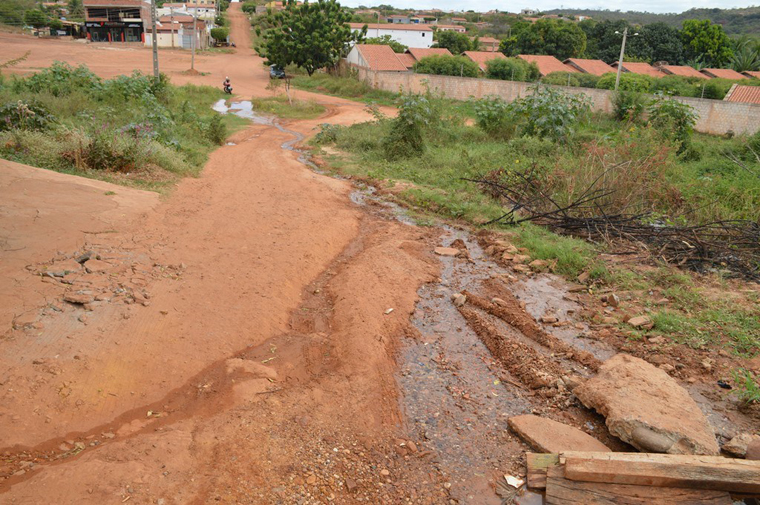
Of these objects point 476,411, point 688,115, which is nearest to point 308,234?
point 476,411

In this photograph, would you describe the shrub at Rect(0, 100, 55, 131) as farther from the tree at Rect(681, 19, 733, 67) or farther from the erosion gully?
the tree at Rect(681, 19, 733, 67)

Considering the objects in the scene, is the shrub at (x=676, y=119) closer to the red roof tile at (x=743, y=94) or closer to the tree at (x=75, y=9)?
the red roof tile at (x=743, y=94)

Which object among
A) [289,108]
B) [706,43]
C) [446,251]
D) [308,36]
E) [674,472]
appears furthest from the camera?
[706,43]

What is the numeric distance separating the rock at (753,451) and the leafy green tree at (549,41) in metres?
54.5

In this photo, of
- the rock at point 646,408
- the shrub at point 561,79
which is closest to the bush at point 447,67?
the shrub at point 561,79

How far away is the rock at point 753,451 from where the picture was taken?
165 inches

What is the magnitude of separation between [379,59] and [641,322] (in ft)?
99.8

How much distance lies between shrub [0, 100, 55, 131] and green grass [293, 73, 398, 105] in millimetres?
17695

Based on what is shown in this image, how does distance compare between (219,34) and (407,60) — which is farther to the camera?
(219,34)

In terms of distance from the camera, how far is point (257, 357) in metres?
5.54

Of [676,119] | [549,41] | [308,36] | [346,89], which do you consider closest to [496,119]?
[676,119]

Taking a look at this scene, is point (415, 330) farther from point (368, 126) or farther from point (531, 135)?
point (368, 126)

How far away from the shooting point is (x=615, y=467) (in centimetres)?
389

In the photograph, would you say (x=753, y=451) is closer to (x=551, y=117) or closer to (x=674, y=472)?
→ (x=674, y=472)
